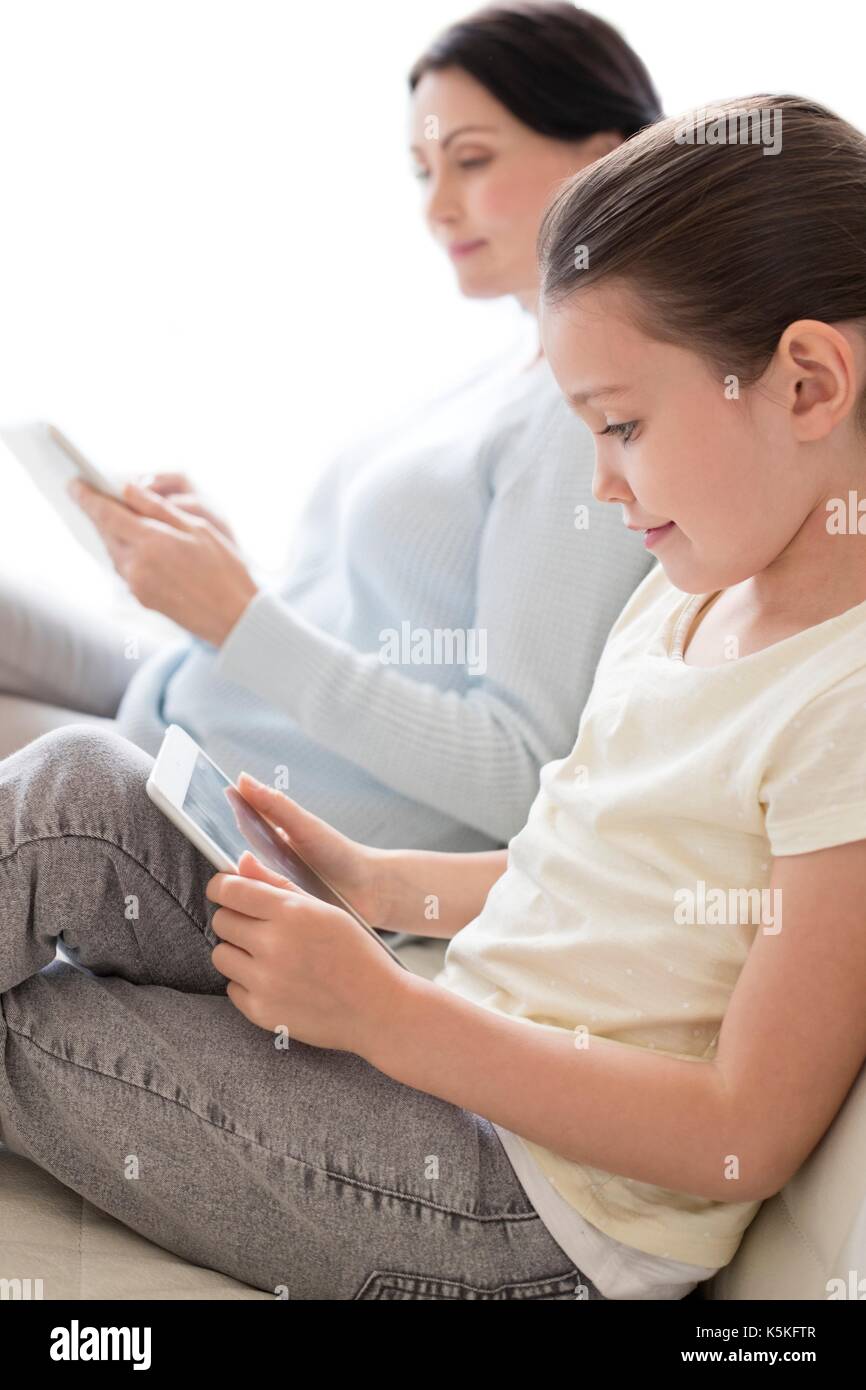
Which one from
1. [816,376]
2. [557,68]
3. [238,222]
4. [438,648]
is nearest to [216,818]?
[816,376]

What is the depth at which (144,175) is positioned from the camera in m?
2.25

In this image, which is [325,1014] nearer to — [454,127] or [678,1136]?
[678,1136]

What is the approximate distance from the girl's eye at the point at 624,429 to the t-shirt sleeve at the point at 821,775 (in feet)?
0.59

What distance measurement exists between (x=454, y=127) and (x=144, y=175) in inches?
38.7

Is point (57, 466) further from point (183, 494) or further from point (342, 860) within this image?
point (342, 860)

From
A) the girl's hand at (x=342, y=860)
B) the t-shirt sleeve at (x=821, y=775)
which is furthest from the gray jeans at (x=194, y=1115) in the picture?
the t-shirt sleeve at (x=821, y=775)

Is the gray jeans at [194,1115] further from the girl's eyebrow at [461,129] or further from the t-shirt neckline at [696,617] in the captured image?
the girl's eyebrow at [461,129]

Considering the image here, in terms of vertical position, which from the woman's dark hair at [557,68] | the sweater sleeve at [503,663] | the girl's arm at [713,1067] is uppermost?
the woman's dark hair at [557,68]

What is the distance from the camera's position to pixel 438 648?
1.40 metres

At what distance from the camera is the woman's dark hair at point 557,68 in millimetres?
1374

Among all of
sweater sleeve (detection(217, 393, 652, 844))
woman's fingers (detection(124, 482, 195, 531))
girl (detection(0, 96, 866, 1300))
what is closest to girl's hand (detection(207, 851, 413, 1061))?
girl (detection(0, 96, 866, 1300))

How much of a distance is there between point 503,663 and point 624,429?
50 centimetres

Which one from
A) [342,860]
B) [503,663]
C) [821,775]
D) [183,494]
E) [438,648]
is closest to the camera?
[821,775]

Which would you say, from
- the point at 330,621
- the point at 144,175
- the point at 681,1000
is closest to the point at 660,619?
the point at 681,1000
